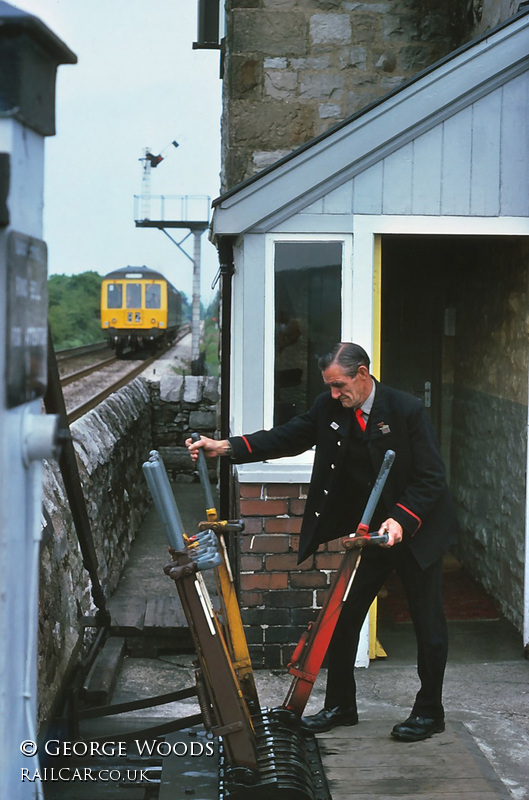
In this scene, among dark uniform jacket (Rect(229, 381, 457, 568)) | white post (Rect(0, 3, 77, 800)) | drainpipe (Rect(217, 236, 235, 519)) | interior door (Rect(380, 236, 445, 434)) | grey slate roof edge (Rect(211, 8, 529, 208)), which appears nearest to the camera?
white post (Rect(0, 3, 77, 800))

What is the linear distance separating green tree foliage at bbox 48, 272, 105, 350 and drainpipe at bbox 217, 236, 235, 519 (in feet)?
145

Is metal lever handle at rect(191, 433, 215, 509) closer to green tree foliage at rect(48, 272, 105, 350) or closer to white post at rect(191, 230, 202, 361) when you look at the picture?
white post at rect(191, 230, 202, 361)

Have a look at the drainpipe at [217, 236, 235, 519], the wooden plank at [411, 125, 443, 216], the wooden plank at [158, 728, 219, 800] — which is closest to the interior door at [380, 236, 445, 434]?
the drainpipe at [217, 236, 235, 519]

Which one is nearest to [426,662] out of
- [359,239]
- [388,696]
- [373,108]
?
[388,696]

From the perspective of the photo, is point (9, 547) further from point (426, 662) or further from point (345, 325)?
point (345, 325)

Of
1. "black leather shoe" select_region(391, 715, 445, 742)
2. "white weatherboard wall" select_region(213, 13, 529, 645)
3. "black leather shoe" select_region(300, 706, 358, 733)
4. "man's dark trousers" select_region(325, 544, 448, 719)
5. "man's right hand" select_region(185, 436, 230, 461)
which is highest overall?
"white weatherboard wall" select_region(213, 13, 529, 645)

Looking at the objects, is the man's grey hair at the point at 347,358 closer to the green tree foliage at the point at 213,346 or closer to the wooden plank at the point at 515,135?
the wooden plank at the point at 515,135

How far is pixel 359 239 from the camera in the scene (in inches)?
215

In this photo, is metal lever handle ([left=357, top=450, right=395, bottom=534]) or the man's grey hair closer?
metal lever handle ([left=357, top=450, right=395, bottom=534])

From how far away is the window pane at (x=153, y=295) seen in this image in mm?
33812

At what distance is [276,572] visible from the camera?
219 inches

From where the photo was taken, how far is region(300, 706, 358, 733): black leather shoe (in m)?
3.90
